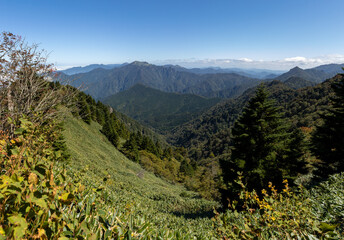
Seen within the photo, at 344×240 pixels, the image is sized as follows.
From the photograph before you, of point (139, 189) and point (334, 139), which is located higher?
point (334, 139)

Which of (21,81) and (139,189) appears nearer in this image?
(21,81)

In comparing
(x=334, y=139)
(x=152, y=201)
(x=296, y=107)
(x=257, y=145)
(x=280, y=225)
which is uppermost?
(x=280, y=225)

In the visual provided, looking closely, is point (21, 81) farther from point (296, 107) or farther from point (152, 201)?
point (296, 107)

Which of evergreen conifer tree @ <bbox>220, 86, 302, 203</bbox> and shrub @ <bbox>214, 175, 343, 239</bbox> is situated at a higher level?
shrub @ <bbox>214, 175, 343, 239</bbox>

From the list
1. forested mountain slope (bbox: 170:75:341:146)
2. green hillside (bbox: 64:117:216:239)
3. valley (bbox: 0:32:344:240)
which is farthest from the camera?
forested mountain slope (bbox: 170:75:341:146)

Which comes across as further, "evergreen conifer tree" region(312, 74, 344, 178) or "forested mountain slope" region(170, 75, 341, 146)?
"forested mountain slope" region(170, 75, 341, 146)

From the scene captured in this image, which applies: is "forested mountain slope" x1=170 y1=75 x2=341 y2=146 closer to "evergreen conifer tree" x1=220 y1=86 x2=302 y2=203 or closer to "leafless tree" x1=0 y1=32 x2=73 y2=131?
"evergreen conifer tree" x1=220 y1=86 x2=302 y2=203

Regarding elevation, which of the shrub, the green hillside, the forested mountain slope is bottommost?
the forested mountain slope

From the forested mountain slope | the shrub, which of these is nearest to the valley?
the shrub

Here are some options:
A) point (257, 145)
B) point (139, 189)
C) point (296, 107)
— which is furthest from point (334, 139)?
point (296, 107)

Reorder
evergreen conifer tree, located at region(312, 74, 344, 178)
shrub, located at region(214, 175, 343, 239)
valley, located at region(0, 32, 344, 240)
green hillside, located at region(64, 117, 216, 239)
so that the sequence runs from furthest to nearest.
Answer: evergreen conifer tree, located at region(312, 74, 344, 178) < green hillside, located at region(64, 117, 216, 239) < shrub, located at region(214, 175, 343, 239) < valley, located at region(0, 32, 344, 240)

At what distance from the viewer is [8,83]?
7703 mm

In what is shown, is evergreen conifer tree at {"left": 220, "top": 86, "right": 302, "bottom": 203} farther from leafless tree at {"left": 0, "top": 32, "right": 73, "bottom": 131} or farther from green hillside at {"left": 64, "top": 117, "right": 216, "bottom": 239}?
leafless tree at {"left": 0, "top": 32, "right": 73, "bottom": 131}

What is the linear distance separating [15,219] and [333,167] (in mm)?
22932
